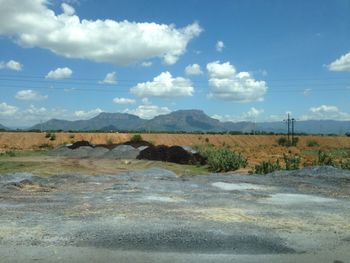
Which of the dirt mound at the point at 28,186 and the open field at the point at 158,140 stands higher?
the open field at the point at 158,140

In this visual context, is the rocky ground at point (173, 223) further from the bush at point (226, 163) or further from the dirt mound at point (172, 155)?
the dirt mound at point (172, 155)

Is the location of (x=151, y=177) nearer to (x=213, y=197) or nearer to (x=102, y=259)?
(x=213, y=197)

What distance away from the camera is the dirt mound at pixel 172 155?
Result: 44.9m

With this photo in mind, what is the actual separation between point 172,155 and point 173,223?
3444 centimetres

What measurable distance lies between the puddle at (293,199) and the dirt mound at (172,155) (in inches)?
1006

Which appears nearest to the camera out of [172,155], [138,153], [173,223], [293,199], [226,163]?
[173,223]

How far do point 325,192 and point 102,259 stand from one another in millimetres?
12213

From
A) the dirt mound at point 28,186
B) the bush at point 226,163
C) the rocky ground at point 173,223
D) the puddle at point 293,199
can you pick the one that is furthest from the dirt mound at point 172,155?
the puddle at point 293,199

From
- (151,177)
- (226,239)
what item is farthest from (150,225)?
(151,177)

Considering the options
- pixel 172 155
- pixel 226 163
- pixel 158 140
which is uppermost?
pixel 158 140

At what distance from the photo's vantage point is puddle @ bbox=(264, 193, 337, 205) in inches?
646

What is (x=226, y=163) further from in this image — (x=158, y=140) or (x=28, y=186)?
(x=158, y=140)

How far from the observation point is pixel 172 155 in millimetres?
46719

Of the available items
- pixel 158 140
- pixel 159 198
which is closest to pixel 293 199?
pixel 159 198
